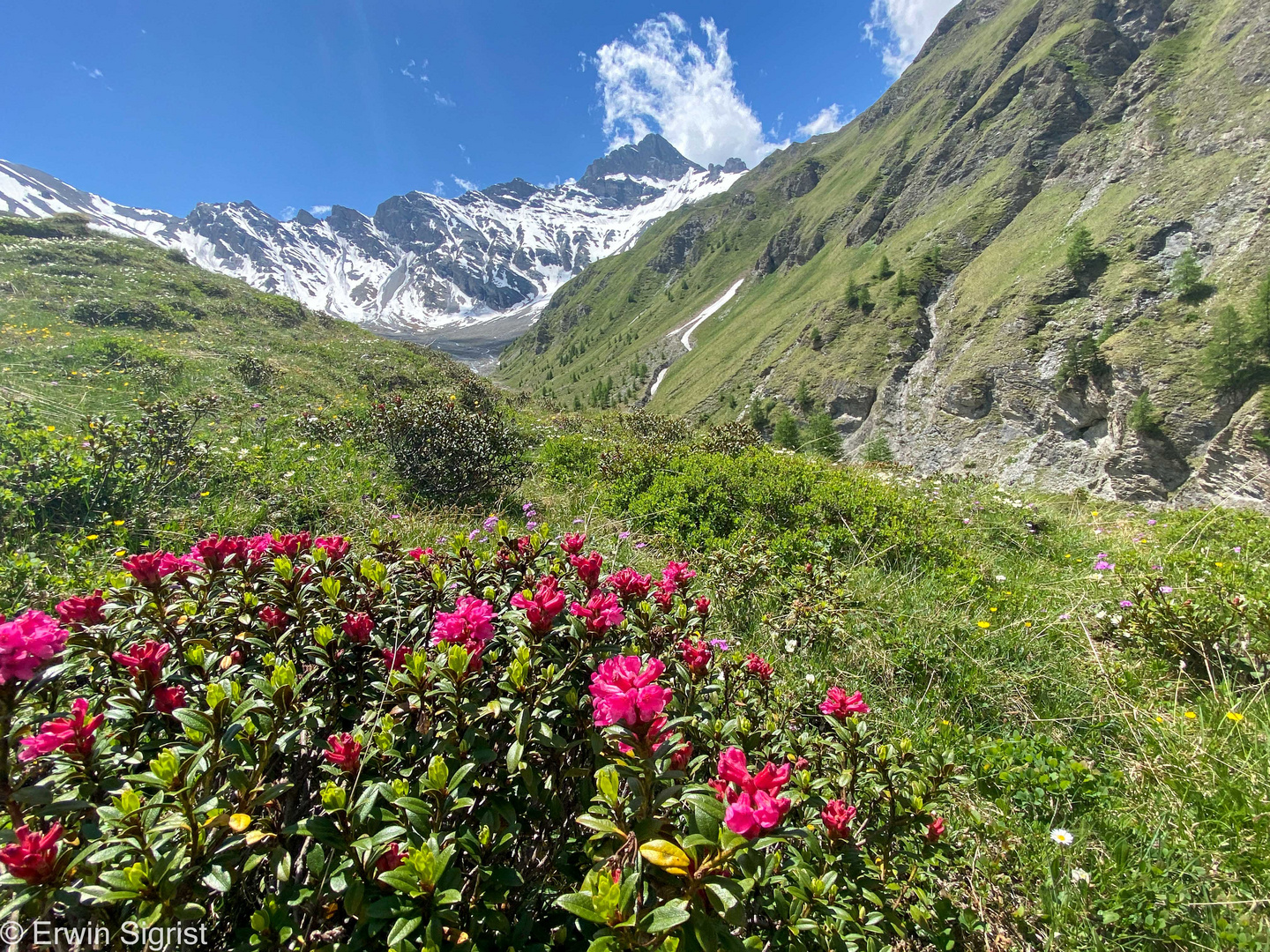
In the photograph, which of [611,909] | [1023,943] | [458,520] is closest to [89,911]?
[611,909]

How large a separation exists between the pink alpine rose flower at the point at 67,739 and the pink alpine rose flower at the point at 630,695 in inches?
58.8

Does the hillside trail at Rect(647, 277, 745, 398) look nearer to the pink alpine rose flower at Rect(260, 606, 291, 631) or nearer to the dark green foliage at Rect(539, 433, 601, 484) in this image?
the dark green foliage at Rect(539, 433, 601, 484)

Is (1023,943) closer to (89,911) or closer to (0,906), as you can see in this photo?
(89,911)

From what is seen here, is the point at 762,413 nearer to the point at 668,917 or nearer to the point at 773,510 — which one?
the point at 773,510

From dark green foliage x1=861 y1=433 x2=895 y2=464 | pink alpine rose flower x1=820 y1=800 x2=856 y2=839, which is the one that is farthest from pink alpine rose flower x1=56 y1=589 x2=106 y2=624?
dark green foliage x1=861 y1=433 x2=895 y2=464

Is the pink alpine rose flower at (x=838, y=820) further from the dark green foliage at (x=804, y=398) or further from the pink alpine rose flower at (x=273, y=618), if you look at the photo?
the dark green foliage at (x=804, y=398)

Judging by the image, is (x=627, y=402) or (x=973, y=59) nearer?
(x=973, y=59)

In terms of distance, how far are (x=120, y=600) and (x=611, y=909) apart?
2.53 metres

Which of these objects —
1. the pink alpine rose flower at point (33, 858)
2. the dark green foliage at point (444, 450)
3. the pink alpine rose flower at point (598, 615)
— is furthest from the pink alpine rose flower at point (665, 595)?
the dark green foliage at point (444, 450)

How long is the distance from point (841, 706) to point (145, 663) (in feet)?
9.18

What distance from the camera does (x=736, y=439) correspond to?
34.0ft

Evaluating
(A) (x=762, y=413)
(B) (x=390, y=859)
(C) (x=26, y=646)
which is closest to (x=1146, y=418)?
(A) (x=762, y=413)

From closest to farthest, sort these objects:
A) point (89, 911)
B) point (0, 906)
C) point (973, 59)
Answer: point (0, 906) → point (89, 911) → point (973, 59)

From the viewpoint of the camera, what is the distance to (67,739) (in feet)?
4.55
